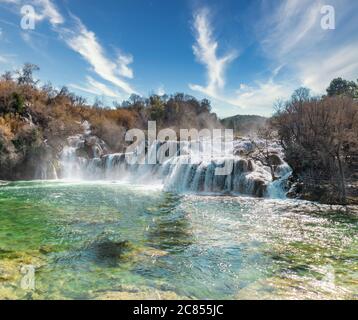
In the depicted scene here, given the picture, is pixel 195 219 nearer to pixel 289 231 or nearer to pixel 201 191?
pixel 289 231

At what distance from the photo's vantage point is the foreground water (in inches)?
229

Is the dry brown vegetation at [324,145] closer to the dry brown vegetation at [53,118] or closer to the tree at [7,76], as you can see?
the dry brown vegetation at [53,118]

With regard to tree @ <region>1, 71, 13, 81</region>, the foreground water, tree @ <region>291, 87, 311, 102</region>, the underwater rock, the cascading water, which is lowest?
the underwater rock

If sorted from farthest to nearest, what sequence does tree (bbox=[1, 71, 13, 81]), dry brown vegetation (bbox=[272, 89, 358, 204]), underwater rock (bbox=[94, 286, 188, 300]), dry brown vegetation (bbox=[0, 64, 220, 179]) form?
1. tree (bbox=[1, 71, 13, 81])
2. dry brown vegetation (bbox=[0, 64, 220, 179])
3. dry brown vegetation (bbox=[272, 89, 358, 204])
4. underwater rock (bbox=[94, 286, 188, 300])

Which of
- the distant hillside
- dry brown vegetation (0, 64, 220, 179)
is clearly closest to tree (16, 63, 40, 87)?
dry brown vegetation (0, 64, 220, 179)

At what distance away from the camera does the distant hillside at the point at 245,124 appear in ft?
174

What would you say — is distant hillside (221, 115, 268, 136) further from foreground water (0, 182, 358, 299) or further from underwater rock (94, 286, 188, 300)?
underwater rock (94, 286, 188, 300)

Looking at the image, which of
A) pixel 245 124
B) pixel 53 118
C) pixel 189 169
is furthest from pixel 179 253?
pixel 245 124

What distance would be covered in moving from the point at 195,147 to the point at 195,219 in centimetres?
1972

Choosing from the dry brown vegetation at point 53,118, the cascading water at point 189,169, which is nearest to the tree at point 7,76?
the dry brown vegetation at point 53,118

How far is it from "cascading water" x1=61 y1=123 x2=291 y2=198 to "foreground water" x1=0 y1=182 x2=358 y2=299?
207 inches
